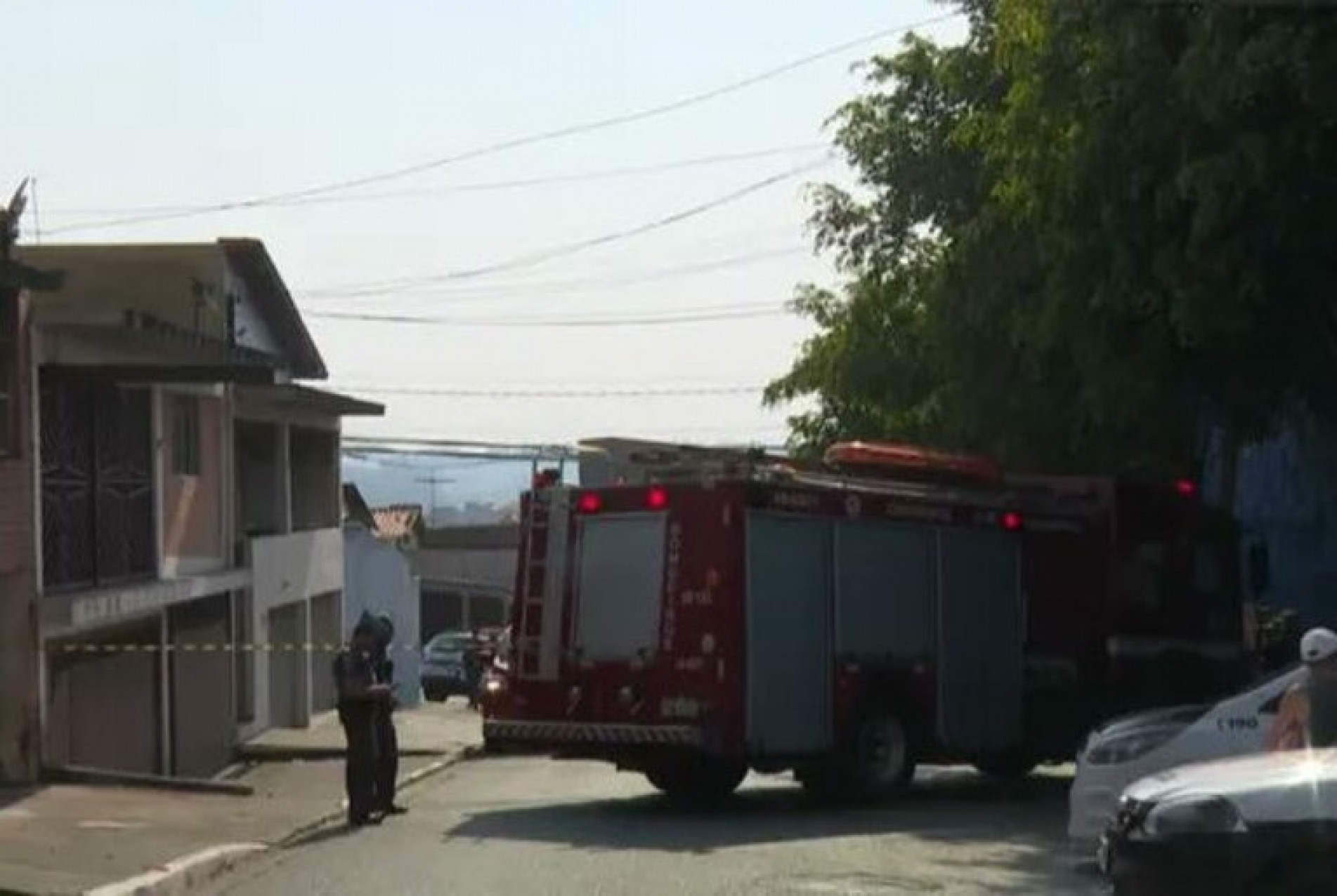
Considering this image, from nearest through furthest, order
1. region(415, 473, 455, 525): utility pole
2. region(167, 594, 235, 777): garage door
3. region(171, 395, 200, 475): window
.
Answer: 1. region(171, 395, 200, 475): window
2. region(167, 594, 235, 777): garage door
3. region(415, 473, 455, 525): utility pole

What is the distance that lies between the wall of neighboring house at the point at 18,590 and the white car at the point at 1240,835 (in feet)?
42.9

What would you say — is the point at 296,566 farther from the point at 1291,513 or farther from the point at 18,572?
the point at 18,572

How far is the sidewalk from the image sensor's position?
1441 centimetres

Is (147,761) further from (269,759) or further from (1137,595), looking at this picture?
(1137,595)

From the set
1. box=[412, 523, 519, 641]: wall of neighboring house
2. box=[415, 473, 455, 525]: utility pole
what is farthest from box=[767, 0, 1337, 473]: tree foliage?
box=[415, 473, 455, 525]: utility pole

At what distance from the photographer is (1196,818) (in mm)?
9203

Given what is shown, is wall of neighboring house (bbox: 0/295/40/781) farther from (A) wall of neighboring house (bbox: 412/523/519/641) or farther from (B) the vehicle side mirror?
(A) wall of neighboring house (bbox: 412/523/519/641)

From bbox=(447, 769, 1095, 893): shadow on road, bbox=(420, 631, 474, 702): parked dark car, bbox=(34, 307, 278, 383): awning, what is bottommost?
bbox=(420, 631, 474, 702): parked dark car

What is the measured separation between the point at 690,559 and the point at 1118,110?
550 cm

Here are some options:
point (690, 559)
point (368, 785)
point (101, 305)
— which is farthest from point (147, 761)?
point (690, 559)

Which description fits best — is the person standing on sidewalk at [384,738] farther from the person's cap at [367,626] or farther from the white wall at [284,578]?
the white wall at [284,578]

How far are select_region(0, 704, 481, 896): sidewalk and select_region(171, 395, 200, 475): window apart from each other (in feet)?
13.7

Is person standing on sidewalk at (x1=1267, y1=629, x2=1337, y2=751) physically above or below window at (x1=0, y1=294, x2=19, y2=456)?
below

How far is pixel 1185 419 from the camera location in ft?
68.1
